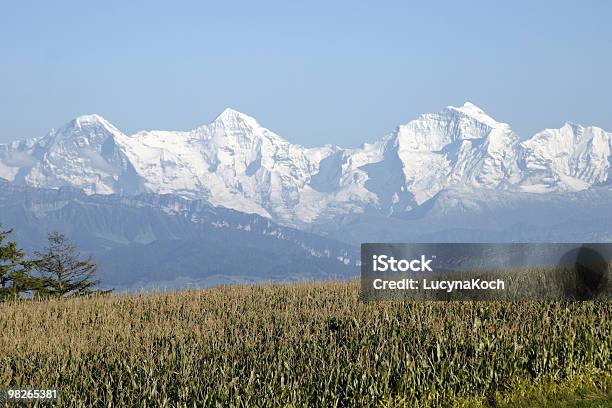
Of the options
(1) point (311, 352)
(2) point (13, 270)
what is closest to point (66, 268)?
(2) point (13, 270)

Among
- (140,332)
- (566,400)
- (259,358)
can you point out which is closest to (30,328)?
(140,332)

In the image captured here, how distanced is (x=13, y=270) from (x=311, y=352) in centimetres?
3087

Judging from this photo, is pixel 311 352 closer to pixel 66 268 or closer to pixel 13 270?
pixel 13 270

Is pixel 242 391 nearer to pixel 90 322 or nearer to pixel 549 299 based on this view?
pixel 90 322

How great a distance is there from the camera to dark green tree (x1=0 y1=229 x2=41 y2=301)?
44.7 meters

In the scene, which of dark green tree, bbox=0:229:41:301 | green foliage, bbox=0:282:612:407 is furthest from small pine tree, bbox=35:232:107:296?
green foliage, bbox=0:282:612:407

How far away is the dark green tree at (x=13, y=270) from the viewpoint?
44.7 meters

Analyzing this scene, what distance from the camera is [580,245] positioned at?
31766 mm

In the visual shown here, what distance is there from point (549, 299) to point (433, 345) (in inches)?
364

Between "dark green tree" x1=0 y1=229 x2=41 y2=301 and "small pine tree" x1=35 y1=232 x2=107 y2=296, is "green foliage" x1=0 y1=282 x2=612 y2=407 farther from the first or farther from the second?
"small pine tree" x1=35 y1=232 x2=107 y2=296

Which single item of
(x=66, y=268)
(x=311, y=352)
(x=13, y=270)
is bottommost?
(x=311, y=352)

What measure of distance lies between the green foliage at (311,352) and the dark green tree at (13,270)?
57.9 feet

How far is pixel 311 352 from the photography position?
20.0 meters

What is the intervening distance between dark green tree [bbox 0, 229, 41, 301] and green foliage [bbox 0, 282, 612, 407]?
1764 centimetres
